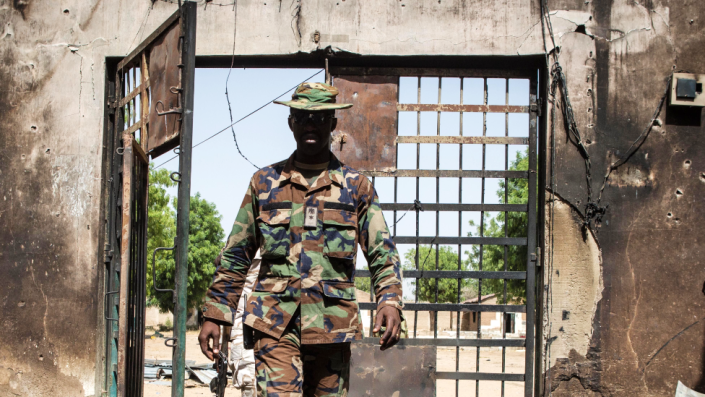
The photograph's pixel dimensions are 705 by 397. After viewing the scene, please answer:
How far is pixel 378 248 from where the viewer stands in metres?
3.55

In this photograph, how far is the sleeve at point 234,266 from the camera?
134 inches

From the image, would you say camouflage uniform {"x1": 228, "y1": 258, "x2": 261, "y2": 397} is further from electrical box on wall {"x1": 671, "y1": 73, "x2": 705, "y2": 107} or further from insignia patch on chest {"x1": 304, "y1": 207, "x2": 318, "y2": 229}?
electrical box on wall {"x1": 671, "y1": 73, "x2": 705, "y2": 107}

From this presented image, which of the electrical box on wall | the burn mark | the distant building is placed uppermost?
the burn mark

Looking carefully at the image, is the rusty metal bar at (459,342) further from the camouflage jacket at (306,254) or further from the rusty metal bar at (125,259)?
the camouflage jacket at (306,254)

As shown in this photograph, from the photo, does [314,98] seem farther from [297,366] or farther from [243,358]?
[243,358]

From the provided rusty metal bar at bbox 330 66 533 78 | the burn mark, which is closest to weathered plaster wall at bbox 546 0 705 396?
rusty metal bar at bbox 330 66 533 78

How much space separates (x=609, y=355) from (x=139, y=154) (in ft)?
12.6

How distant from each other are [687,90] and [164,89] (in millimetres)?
4001

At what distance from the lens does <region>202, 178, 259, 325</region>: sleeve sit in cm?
339

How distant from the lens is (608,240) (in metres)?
5.58

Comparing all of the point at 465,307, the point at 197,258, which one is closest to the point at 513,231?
the point at 465,307

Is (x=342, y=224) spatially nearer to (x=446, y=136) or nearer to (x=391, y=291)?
(x=391, y=291)

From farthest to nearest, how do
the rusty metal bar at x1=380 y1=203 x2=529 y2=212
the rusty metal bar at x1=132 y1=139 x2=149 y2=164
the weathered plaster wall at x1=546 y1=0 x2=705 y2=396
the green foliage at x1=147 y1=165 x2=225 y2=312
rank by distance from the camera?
the green foliage at x1=147 y1=165 x2=225 y2=312, the rusty metal bar at x1=380 y1=203 x2=529 y2=212, the weathered plaster wall at x1=546 y1=0 x2=705 y2=396, the rusty metal bar at x1=132 y1=139 x2=149 y2=164

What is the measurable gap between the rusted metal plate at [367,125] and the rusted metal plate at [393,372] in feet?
5.04
